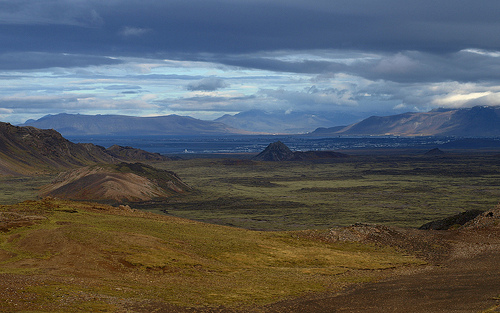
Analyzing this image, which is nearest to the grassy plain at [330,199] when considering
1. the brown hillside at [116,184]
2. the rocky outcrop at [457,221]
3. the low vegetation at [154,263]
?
the brown hillside at [116,184]

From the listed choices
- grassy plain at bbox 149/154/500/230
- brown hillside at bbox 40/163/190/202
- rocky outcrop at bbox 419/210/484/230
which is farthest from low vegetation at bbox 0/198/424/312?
brown hillside at bbox 40/163/190/202

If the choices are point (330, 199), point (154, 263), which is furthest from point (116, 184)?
point (154, 263)

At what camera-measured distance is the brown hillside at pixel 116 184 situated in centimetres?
12256

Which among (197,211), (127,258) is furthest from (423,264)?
(197,211)

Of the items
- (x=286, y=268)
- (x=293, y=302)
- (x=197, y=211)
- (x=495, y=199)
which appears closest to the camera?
(x=293, y=302)

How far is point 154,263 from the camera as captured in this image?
40344mm

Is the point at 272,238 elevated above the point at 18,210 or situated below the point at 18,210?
below

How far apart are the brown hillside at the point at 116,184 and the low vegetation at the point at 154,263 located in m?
64.5

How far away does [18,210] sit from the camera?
56094mm

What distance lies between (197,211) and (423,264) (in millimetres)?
64498

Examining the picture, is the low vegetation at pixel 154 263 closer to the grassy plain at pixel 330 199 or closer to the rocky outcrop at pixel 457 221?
the rocky outcrop at pixel 457 221

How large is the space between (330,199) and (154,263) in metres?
91.8

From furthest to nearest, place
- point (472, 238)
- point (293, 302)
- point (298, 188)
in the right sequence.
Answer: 1. point (298, 188)
2. point (472, 238)
3. point (293, 302)

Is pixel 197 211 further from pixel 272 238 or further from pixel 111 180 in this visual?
pixel 272 238
